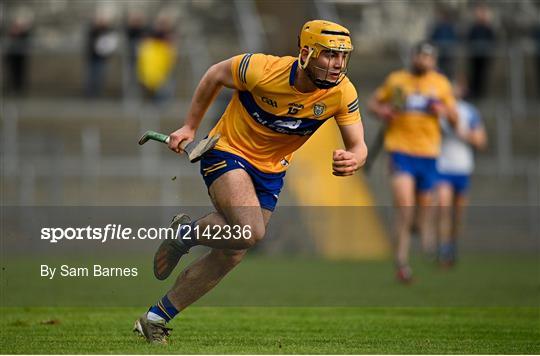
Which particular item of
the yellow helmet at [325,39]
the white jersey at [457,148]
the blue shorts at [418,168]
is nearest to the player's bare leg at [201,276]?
the yellow helmet at [325,39]

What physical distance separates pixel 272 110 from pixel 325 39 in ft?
2.22

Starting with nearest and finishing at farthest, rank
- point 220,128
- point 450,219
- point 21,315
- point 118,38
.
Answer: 1. point 220,128
2. point 21,315
3. point 450,219
4. point 118,38

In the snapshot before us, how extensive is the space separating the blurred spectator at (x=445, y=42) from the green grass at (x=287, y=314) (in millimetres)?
8963

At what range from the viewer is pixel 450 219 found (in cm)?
1825

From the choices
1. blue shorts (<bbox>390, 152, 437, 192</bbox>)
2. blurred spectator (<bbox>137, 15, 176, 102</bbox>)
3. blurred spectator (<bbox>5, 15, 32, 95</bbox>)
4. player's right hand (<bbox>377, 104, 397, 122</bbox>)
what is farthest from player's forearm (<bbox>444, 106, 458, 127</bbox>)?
blurred spectator (<bbox>5, 15, 32, 95</bbox>)

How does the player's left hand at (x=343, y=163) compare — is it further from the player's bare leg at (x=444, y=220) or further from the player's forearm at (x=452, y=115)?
the player's bare leg at (x=444, y=220)

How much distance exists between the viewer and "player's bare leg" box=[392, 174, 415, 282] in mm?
14836

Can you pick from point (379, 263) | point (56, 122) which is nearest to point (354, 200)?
point (379, 263)

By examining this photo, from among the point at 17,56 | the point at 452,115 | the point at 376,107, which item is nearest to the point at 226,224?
the point at 376,107

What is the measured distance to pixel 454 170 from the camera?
18797mm

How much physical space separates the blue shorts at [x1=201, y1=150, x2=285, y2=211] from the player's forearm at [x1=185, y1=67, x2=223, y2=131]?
0.95 feet

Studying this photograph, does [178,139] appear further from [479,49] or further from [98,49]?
[479,49]

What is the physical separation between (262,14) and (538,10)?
232 inches

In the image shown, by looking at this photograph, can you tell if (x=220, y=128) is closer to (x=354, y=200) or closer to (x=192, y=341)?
(x=192, y=341)
